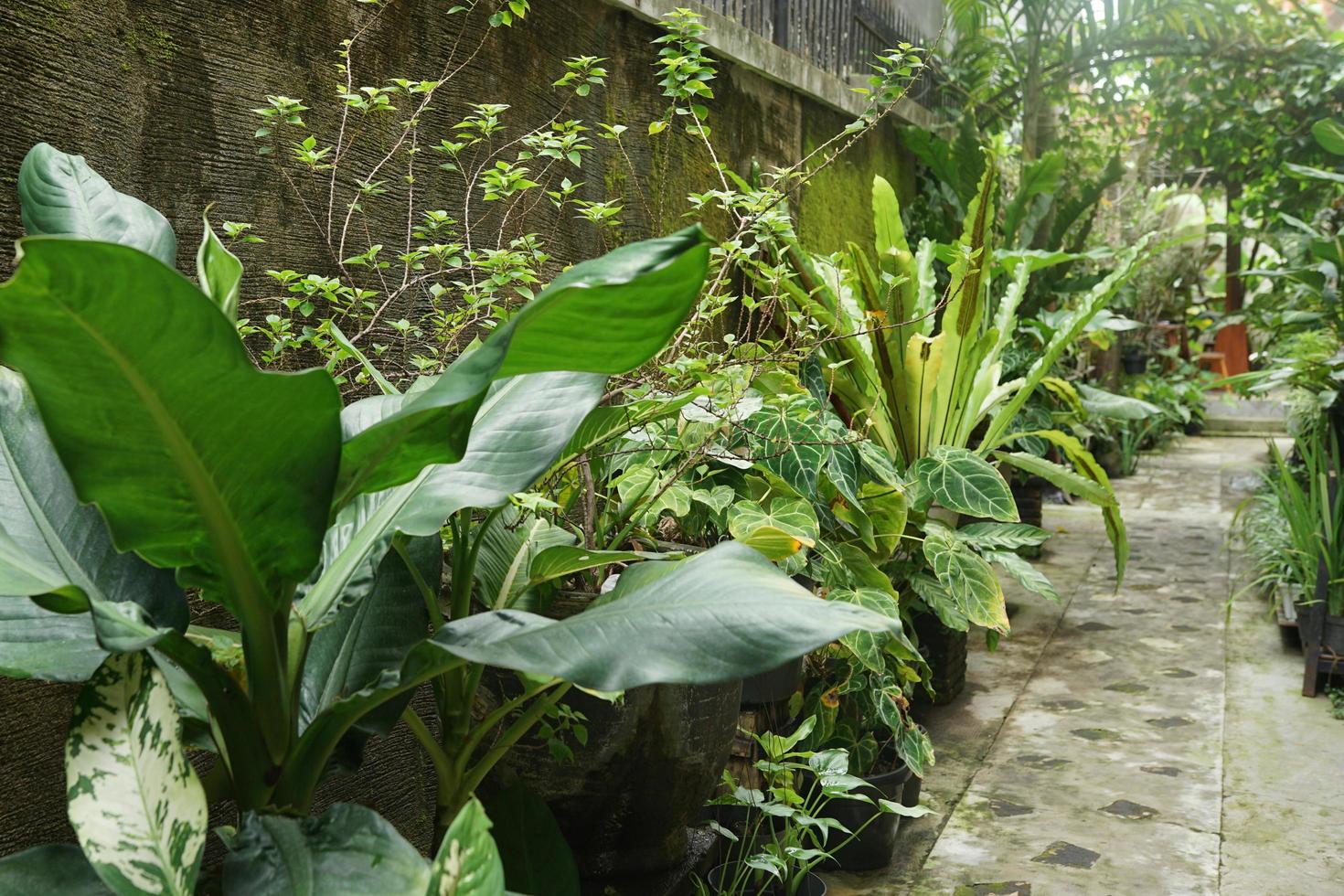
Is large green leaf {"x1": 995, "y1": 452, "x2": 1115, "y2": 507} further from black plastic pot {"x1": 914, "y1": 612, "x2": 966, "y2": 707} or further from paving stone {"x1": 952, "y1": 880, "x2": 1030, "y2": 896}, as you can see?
paving stone {"x1": 952, "y1": 880, "x2": 1030, "y2": 896}

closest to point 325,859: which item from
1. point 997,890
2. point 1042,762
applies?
point 997,890

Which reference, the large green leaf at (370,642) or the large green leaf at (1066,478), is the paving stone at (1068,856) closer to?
the large green leaf at (1066,478)

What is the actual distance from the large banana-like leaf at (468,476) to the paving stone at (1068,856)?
6.04 ft

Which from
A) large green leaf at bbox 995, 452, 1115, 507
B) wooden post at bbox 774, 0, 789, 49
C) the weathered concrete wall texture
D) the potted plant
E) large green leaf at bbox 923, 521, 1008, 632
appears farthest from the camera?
wooden post at bbox 774, 0, 789, 49

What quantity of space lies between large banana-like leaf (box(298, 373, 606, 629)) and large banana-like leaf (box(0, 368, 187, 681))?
0.17m

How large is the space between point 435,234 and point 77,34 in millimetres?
798

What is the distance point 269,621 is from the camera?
1.18m

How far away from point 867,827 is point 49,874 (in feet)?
6.11

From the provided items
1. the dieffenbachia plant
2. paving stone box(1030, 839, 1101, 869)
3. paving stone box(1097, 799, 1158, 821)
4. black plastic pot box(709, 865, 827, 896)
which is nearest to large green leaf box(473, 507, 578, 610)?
the dieffenbachia plant

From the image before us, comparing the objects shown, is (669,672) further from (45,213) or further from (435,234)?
(435,234)

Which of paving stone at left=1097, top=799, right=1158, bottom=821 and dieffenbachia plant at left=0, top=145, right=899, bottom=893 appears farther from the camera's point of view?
paving stone at left=1097, top=799, right=1158, bottom=821

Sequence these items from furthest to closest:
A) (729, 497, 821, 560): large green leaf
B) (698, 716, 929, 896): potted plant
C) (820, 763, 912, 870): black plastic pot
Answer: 1. (820, 763, 912, 870): black plastic pot
2. (729, 497, 821, 560): large green leaf
3. (698, 716, 929, 896): potted plant

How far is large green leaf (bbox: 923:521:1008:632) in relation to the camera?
2.88 metres

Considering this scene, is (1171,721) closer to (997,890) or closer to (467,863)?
(997,890)
